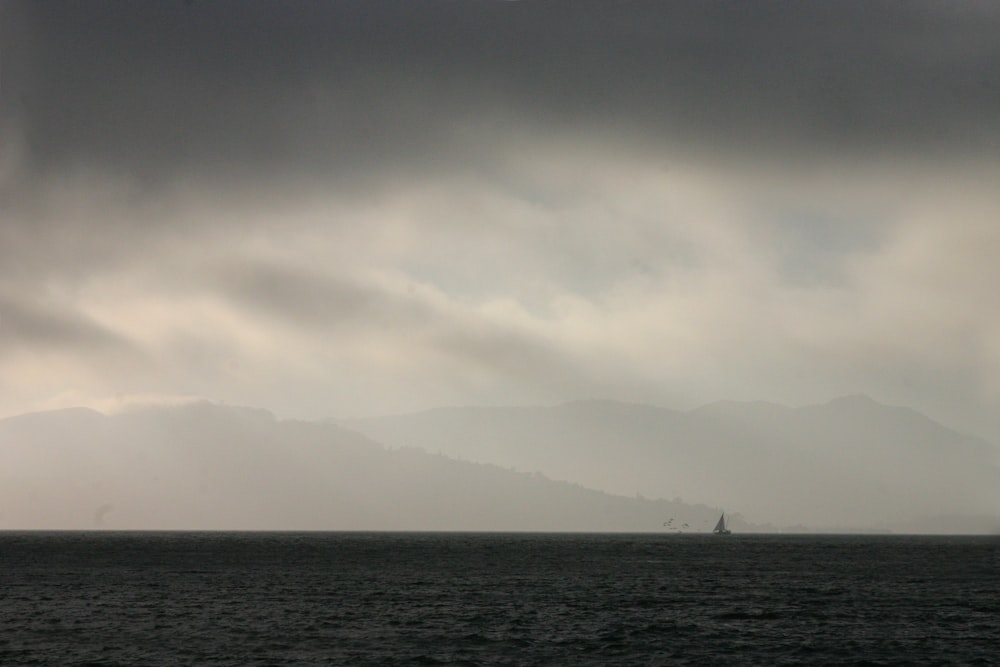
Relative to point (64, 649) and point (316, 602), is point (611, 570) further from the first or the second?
point (64, 649)

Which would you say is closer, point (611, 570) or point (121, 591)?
point (121, 591)

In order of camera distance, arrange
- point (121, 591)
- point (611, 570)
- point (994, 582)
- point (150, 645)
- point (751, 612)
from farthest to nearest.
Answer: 1. point (611, 570)
2. point (994, 582)
3. point (121, 591)
4. point (751, 612)
5. point (150, 645)

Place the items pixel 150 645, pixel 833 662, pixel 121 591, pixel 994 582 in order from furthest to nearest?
pixel 994 582
pixel 121 591
pixel 150 645
pixel 833 662

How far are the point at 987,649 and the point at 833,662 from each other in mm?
13251

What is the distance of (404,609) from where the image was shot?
88.9m

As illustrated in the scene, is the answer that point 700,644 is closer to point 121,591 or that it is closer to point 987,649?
point 987,649

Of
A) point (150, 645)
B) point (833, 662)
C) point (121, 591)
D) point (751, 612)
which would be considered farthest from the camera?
point (121, 591)

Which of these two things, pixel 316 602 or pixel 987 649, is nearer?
pixel 987 649

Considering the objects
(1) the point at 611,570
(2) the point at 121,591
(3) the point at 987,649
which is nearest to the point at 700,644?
(3) the point at 987,649

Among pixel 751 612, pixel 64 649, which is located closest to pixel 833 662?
pixel 751 612

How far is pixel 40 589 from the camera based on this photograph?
11138 centimetres

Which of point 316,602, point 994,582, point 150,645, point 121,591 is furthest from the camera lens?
point 994,582

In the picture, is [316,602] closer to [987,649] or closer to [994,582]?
[987,649]

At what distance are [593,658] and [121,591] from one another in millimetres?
68947
